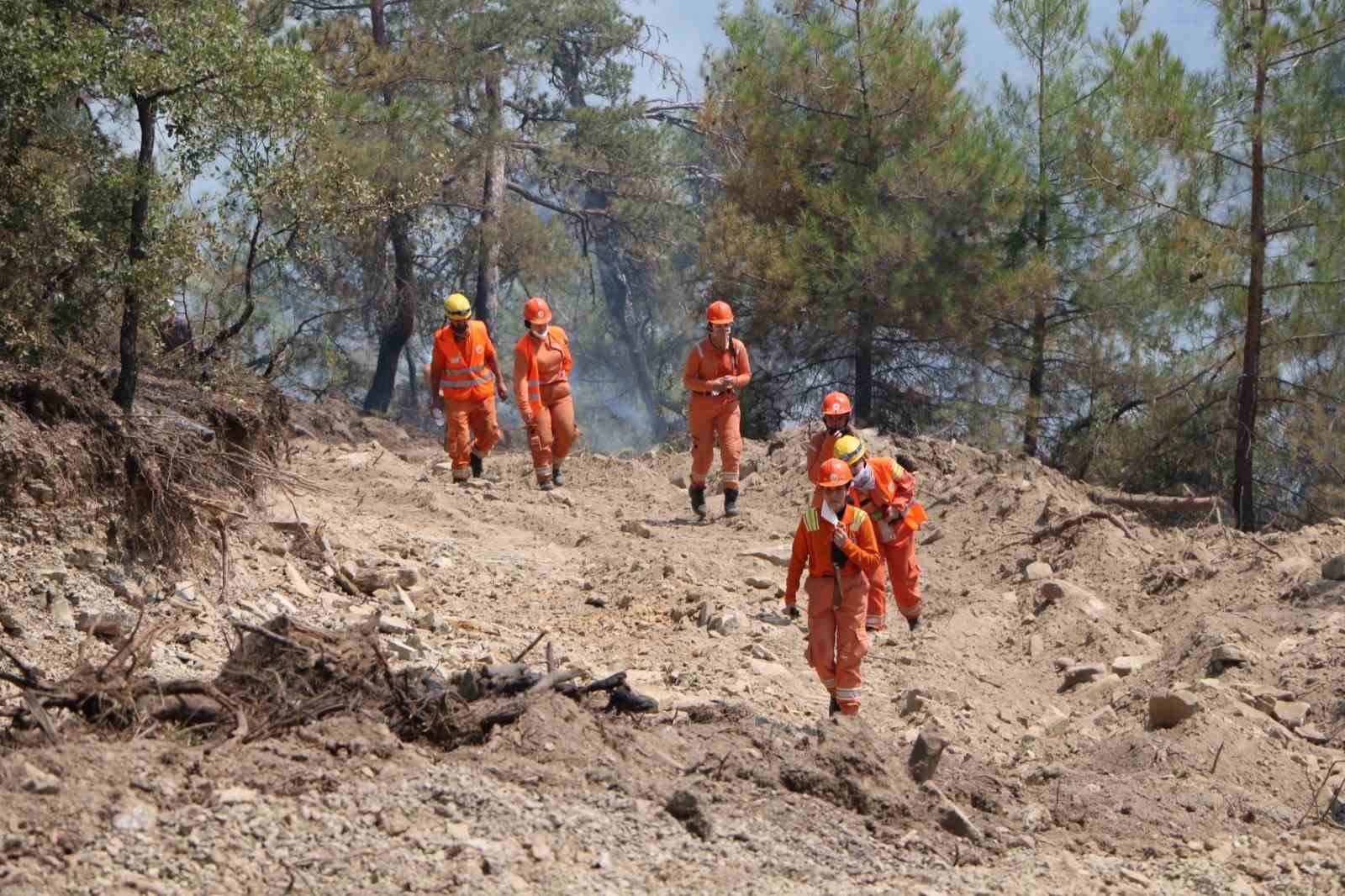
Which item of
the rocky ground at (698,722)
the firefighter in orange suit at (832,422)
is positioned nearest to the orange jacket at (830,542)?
the rocky ground at (698,722)

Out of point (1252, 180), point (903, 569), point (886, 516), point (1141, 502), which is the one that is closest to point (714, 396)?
point (903, 569)

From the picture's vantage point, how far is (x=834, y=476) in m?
8.16

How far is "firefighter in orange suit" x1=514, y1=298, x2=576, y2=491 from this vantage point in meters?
14.1

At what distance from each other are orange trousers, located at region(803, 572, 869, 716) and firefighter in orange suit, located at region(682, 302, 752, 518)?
5.05 metres

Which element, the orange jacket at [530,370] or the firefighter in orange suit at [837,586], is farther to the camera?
the orange jacket at [530,370]

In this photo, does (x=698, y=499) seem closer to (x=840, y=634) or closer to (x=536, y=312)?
(x=536, y=312)

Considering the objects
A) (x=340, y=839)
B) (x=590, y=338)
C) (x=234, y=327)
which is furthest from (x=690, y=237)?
(x=340, y=839)

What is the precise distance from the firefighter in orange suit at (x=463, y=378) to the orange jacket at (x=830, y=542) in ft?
19.9

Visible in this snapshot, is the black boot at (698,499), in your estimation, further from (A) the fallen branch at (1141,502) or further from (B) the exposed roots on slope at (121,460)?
(B) the exposed roots on slope at (121,460)

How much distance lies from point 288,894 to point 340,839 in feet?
1.18

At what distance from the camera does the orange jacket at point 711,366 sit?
13.2 m

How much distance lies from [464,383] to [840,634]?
6563mm

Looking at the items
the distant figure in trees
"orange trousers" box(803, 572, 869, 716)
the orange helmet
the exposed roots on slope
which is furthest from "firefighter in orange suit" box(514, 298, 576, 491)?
"orange trousers" box(803, 572, 869, 716)

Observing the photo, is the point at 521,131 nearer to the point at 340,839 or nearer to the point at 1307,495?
the point at 1307,495
